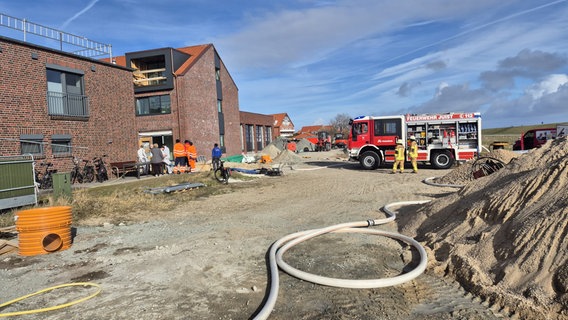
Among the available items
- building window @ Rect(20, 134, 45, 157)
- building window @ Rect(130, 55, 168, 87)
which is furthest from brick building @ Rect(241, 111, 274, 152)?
building window @ Rect(20, 134, 45, 157)

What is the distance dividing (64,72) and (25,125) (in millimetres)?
3183

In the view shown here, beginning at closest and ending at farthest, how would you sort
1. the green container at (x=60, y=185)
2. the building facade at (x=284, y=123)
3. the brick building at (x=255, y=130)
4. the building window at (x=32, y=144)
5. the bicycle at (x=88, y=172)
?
the green container at (x=60, y=185), the building window at (x=32, y=144), the bicycle at (x=88, y=172), the brick building at (x=255, y=130), the building facade at (x=284, y=123)

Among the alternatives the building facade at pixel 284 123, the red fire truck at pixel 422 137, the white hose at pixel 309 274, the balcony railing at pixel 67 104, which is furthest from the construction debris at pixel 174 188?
the building facade at pixel 284 123

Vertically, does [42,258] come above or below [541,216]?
below

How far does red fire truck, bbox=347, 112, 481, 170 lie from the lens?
1939 cm

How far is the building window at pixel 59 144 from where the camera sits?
1614 centimetres

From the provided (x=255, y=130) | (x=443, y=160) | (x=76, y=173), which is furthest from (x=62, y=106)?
(x=255, y=130)

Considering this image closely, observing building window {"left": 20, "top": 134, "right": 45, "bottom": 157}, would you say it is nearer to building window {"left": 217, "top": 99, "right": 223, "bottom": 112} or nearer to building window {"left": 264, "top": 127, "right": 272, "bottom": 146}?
building window {"left": 217, "top": 99, "right": 223, "bottom": 112}

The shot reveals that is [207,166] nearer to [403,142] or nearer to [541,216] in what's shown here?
[403,142]

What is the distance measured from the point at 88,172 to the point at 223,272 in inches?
580

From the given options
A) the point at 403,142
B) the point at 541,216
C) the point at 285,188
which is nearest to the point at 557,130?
the point at 403,142

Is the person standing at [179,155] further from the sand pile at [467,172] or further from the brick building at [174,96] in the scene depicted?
the sand pile at [467,172]

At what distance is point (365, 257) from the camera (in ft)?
18.3

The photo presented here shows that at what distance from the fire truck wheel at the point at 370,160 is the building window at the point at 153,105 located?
50.2ft
